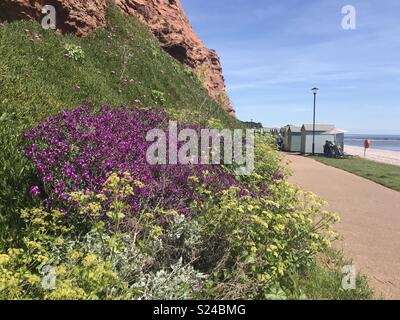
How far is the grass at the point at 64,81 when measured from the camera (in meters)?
4.85

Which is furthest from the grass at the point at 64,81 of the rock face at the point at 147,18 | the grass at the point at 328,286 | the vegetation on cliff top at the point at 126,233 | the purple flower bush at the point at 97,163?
the grass at the point at 328,286

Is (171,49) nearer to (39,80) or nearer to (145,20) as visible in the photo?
(145,20)

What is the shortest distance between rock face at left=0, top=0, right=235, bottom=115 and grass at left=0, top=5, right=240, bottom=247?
567mm

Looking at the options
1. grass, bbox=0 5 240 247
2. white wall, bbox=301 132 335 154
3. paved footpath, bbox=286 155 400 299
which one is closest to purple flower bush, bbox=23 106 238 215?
grass, bbox=0 5 240 247

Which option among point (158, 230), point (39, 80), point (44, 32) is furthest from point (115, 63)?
point (158, 230)

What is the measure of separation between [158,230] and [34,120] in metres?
3.60

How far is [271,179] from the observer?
24.3 feet

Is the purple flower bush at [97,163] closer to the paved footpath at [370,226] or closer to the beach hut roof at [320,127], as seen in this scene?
the paved footpath at [370,226]

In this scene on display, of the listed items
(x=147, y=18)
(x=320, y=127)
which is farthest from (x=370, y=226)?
(x=320, y=127)

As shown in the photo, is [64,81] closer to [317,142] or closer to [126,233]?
[126,233]

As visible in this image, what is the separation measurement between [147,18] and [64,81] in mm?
13826

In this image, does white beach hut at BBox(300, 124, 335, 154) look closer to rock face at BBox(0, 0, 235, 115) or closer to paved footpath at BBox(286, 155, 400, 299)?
rock face at BBox(0, 0, 235, 115)

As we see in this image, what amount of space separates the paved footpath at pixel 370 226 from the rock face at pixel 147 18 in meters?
9.20

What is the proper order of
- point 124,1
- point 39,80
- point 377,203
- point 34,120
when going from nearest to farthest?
point 34,120 < point 39,80 < point 377,203 < point 124,1
